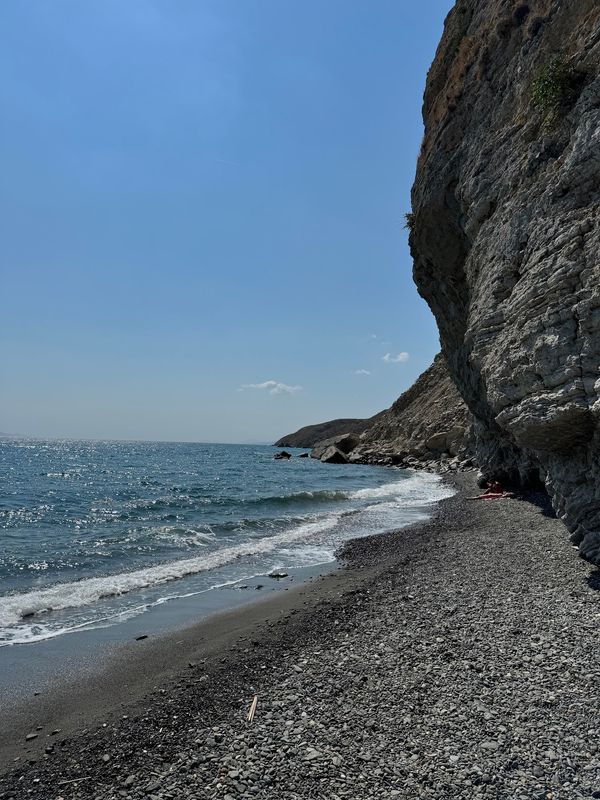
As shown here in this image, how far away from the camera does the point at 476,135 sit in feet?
71.7

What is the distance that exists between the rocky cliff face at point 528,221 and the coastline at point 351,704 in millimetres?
3745

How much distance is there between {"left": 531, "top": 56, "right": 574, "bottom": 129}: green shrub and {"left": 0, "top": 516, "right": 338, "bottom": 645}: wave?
735 inches

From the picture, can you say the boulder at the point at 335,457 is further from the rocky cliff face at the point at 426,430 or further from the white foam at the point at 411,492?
the white foam at the point at 411,492

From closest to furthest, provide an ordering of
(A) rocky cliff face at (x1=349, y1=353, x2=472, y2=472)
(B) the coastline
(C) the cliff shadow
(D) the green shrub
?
(B) the coastline
(D) the green shrub
(C) the cliff shadow
(A) rocky cliff face at (x1=349, y1=353, x2=472, y2=472)

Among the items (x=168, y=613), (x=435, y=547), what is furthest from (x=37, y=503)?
(x=435, y=547)

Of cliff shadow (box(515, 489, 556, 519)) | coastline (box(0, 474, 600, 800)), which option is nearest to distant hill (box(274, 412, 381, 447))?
cliff shadow (box(515, 489, 556, 519))

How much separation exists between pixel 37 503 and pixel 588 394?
1325 inches

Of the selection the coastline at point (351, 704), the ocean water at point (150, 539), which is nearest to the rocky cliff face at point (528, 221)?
the coastline at point (351, 704)

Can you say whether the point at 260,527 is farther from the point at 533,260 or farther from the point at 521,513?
the point at 533,260

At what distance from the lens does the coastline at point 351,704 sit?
17.4ft

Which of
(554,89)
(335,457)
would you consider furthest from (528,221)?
(335,457)

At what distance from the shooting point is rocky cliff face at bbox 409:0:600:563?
11.8 metres

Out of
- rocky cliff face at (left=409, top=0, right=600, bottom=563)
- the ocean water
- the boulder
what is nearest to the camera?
rocky cliff face at (left=409, top=0, right=600, bottom=563)

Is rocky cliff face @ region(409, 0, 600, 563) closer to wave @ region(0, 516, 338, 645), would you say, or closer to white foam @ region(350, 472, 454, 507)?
white foam @ region(350, 472, 454, 507)
